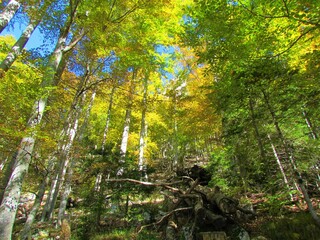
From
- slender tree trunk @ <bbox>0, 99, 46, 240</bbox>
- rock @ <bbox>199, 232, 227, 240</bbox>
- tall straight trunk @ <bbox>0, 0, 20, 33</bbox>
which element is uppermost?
tall straight trunk @ <bbox>0, 0, 20, 33</bbox>

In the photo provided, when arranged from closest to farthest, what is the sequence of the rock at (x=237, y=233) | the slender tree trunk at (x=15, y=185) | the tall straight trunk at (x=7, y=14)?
the slender tree trunk at (x=15, y=185)
the rock at (x=237, y=233)
the tall straight trunk at (x=7, y=14)

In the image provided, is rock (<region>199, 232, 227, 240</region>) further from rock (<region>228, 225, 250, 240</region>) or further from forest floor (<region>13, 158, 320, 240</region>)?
forest floor (<region>13, 158, 320, 240</region>)

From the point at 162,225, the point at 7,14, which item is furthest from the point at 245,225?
the point at 7,14

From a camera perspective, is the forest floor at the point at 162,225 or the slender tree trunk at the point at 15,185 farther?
the forest floor at the point at 162,225

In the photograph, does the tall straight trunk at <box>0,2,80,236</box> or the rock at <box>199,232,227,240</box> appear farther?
the rock at <box>199,232,227,240</box>

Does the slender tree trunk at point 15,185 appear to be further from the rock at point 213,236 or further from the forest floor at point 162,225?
the rock at point 213,236

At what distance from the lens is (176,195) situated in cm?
716

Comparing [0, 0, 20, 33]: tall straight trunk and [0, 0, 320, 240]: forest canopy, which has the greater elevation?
[0, 0, 20, 33]: tall straight trunk

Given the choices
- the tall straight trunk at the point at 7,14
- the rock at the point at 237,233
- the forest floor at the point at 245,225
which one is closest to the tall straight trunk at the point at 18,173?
the tall straight trunk at the point at 7,14

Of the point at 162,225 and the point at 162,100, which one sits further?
the point at 162,100

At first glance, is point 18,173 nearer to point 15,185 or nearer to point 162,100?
point 15,185

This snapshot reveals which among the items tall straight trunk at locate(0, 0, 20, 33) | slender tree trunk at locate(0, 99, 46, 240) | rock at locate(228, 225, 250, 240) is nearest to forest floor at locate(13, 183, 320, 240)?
rock at locate(228, 225, 250, 240)

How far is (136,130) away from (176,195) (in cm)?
1172

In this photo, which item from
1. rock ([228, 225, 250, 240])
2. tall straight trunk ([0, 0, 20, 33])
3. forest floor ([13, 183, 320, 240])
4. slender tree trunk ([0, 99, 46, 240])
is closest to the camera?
slender tree trunk ([0, 99, 46, 240])
